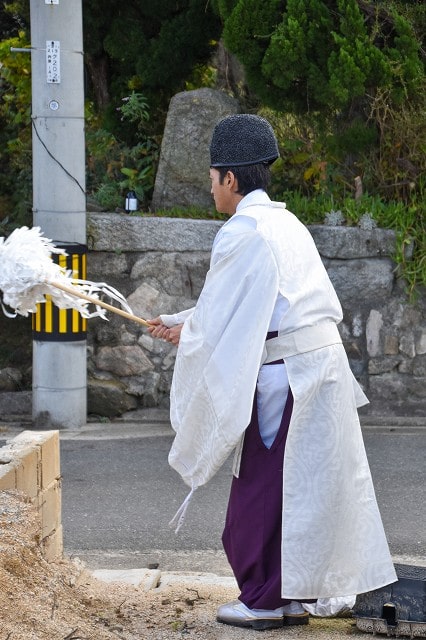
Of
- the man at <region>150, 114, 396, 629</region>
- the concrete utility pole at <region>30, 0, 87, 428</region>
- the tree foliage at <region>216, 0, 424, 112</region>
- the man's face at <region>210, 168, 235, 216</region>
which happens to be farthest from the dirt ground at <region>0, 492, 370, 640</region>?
the tree foliage at <region>216, 0, 424, 112</region>

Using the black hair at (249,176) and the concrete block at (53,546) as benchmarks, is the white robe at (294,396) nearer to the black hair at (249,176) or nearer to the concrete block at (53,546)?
the black hair at (249,176)

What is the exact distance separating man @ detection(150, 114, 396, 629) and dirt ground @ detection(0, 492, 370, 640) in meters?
0.14

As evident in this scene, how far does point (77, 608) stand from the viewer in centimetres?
389

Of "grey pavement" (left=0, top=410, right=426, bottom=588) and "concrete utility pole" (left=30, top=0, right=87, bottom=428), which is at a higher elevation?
"concrete utility pole" (left=30, top=0, right=87, bottom=428)

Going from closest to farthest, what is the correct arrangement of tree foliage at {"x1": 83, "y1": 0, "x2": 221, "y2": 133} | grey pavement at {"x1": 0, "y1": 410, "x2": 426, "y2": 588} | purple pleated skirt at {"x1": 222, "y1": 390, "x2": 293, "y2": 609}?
1. purple pleated skirt at {"x1": 222, "y1": 390, "x2": 293, "y2": 609}
2. grey pavement at {"x1": 0, "y1": 410, "x2": 426, "y2": 588}
3. tree foliage at {"x1": 83, "y1": 0, "x2": 221, "y2": 133}

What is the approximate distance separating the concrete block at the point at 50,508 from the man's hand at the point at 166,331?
0.83 metres

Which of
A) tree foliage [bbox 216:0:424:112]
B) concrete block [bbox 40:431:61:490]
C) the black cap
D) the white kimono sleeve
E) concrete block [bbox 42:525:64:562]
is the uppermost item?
tree foliage [bbox 216:0:424:112]

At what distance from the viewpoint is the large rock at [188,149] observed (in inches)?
337

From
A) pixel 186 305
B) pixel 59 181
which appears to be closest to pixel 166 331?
pixel 59 181

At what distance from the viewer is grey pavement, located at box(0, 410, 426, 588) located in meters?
5.07

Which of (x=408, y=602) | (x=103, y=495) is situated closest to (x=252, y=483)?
(x=408, y=602)

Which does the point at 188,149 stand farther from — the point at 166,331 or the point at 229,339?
the point at 229,339

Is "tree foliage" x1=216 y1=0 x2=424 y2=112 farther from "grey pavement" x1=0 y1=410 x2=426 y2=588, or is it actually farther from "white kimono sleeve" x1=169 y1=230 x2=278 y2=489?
"white kimono sleeve" x1=169 y1=230 x2=278 y2=489

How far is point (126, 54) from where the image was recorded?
9320 millimetres
